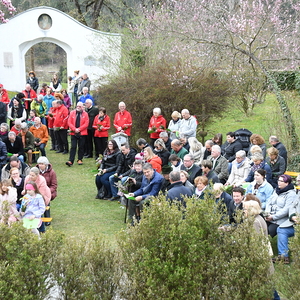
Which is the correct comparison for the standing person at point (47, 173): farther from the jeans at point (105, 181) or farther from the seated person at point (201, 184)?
the seated person at point (201, 184)

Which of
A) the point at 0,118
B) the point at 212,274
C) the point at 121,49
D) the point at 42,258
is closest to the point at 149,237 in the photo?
the point at 212,274

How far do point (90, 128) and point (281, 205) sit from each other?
30.3 feet

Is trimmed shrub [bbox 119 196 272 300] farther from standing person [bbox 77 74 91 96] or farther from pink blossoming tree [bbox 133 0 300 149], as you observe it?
standing person [bbox 77 74 91 96]

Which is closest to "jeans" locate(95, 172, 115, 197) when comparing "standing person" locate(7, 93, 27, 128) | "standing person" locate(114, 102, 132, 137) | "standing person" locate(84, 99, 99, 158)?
"standing person" locate(114, 102, 132, 137)

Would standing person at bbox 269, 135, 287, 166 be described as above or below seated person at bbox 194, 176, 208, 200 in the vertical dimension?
above

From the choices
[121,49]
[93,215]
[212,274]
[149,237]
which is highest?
[121,49]

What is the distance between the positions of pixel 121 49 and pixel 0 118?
7.07 m

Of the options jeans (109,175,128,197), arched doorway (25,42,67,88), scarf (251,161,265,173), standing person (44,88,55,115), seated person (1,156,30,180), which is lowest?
jeans (109,175,128,197)

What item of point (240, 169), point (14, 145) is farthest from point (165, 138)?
point (14, 145)

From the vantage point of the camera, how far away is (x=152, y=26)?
20000mm

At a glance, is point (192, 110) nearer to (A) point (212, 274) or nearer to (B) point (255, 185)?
(B) point (255, 185)

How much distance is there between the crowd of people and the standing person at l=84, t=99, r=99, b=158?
0.11 ft

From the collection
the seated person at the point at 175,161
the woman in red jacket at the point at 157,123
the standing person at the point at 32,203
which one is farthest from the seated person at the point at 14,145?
the seated person at the point at 175,161

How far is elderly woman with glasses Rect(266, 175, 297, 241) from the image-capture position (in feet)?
28.5
